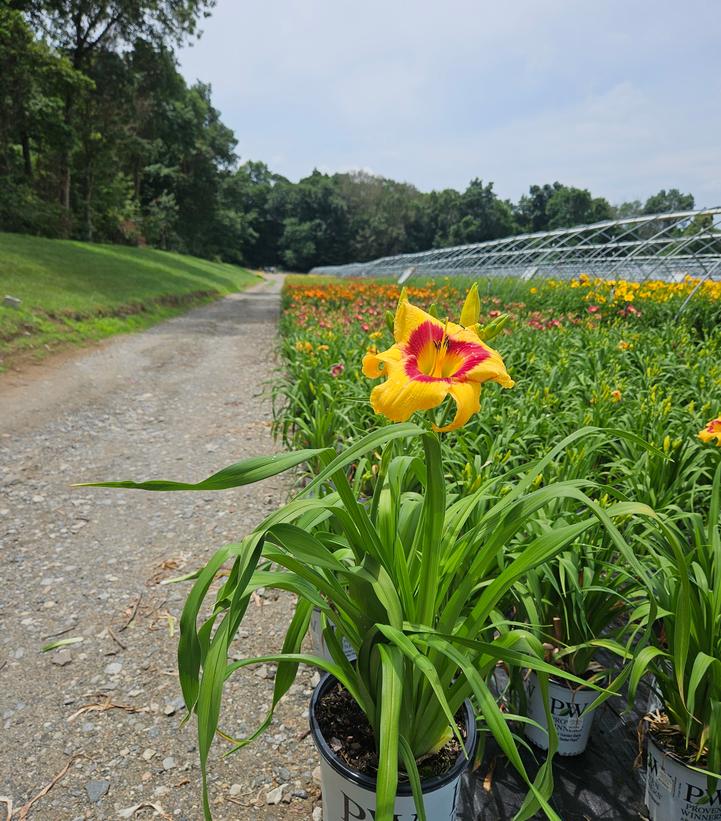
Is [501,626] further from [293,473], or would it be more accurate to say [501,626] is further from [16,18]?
[16,18]

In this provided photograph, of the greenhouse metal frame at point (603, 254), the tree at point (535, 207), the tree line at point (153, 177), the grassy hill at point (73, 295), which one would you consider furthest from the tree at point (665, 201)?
the grassy hill at point (73, 295)

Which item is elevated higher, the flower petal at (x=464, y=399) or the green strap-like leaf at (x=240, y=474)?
the flower petal at (x=464, y=399)

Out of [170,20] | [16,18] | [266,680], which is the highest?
[170,20]

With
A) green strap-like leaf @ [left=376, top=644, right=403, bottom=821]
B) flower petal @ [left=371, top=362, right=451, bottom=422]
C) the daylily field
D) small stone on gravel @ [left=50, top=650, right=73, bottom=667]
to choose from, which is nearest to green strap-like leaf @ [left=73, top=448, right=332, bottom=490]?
flower petal @ [left=371, top=362, right=451, bottom=422]

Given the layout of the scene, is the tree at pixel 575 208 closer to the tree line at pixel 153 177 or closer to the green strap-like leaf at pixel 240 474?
the tree line at pixel 153 177

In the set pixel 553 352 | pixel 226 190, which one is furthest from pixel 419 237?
pixel 553 352

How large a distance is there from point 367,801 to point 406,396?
82 centimetres

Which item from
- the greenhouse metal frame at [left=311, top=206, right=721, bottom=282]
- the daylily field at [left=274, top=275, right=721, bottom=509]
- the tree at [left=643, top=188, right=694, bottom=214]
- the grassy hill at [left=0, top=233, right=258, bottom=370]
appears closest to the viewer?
the daylily field at [left=274, top=275, right=721, bottom=509]

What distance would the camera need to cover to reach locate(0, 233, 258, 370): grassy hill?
6.30 metres

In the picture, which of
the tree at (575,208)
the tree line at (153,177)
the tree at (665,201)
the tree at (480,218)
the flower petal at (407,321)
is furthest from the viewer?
the tree at (575,208)

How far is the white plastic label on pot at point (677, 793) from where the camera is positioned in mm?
1152

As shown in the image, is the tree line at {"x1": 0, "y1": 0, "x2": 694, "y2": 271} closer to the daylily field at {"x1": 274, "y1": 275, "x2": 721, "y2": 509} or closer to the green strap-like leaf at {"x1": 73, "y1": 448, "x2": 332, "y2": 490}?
the daylily field at {"x1": 274, "y1": 275, "x2": 721, "y2": 509}

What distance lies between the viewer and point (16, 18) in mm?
12617

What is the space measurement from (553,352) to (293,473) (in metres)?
2.16
